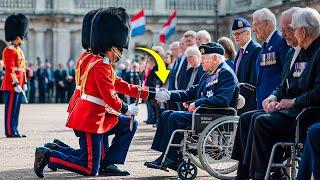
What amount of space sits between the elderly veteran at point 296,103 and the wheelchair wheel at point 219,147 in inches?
52.0

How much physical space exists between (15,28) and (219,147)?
733 cm

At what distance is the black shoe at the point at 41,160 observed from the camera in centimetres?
874

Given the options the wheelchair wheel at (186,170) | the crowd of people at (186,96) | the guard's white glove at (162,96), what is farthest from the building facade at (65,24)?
the wheelchair wheel at (186,170)

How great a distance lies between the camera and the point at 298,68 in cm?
723

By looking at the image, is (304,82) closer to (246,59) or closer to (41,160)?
(246,59)

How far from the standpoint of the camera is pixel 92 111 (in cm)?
885

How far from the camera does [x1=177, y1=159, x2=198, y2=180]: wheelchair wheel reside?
8.59m

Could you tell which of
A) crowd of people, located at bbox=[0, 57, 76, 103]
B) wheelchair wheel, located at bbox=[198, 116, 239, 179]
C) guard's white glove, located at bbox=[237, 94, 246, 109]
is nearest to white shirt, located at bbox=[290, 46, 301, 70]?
wheelchair wheel, located at bbox=[198, 116, 239, 179]

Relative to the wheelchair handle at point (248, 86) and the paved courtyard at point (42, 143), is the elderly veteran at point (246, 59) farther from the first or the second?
the paved courtyard at point (42, 143)

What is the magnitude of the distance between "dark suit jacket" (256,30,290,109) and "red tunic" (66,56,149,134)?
4.87ft

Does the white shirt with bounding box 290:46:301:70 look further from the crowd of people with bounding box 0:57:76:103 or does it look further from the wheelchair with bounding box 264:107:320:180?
the crowd of people with bounding box 0:57:76:103

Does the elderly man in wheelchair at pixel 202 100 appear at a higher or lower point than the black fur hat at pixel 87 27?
lower

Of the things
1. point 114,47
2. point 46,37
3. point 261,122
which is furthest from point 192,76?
point 46,37

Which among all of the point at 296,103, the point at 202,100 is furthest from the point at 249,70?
the point at 296,103
